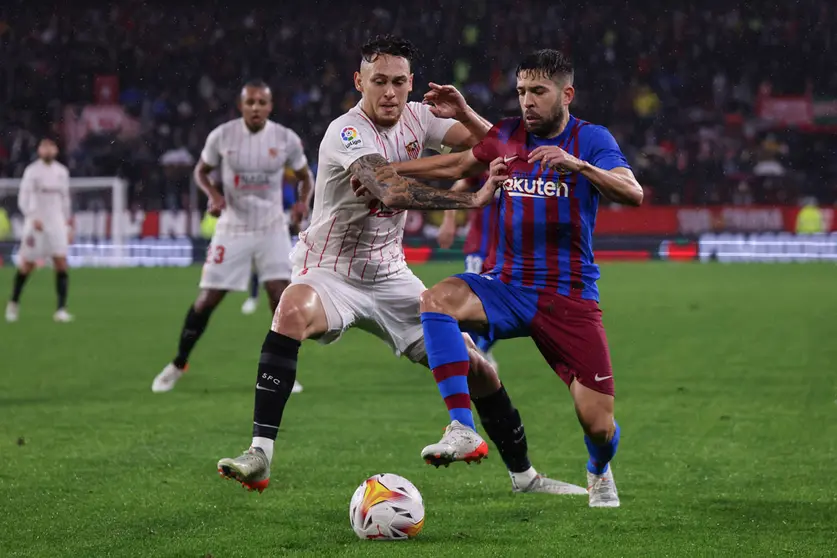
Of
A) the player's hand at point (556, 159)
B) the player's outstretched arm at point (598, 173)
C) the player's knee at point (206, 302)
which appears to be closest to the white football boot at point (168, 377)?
the player's knee at point (206, 302)

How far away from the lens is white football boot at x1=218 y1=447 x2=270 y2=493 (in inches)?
193

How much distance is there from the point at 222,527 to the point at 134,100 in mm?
27474

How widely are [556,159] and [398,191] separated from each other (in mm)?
771

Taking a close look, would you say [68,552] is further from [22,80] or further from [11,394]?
[22,80]

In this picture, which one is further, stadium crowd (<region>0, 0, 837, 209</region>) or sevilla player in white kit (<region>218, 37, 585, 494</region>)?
stadium crowd (<region>0, 0, 837, 209</region>)

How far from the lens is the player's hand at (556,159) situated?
15.6ft

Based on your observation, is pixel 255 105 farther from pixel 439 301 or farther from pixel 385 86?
pixel 439 301

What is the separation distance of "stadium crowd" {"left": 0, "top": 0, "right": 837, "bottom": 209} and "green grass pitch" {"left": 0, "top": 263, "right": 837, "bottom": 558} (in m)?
15.6

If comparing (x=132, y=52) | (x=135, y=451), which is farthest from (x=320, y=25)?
(x=135, y=451)

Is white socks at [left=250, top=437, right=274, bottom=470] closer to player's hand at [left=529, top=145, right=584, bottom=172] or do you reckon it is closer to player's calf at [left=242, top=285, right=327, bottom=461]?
player's calf at [left=242, top=285, right=327, bottom=461]

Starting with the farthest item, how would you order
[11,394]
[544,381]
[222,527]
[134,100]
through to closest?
[134,100]
[544,381]
[11,394]
[222,527]

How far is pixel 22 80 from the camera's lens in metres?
31.8

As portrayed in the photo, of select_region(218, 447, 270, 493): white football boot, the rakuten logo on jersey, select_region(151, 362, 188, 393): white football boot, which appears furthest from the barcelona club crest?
select_region(151, 362, 188, 393): white football boot

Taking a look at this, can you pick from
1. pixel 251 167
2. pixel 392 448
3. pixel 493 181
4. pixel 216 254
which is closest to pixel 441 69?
pixel 251 167
